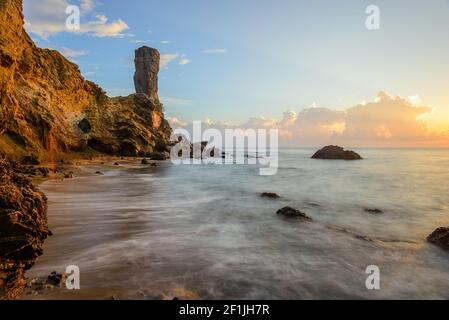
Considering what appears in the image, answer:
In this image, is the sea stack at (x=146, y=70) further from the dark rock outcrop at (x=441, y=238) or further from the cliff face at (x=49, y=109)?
the dark rock outcrop at (x=441, y=238)

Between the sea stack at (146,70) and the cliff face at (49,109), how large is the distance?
58876mm

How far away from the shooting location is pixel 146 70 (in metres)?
117

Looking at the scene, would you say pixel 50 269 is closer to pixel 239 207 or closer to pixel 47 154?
pixel 239 207

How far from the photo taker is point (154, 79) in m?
119

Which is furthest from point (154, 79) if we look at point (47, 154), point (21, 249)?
point (21, 249)

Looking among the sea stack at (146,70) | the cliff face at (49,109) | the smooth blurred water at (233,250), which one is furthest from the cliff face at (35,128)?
the sea stack at (146,70)

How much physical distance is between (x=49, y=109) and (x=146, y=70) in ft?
290

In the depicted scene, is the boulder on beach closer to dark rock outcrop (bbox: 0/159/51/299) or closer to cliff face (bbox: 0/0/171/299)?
cliff face (bbox: 0/0/171/299)

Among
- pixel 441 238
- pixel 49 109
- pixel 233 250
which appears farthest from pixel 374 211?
pixel 49 109

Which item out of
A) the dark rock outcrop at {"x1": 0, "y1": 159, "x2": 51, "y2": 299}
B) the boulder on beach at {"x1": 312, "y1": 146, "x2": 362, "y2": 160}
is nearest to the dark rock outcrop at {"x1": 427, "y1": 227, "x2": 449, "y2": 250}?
the dark rock outcrop at {"x1": 0, "y1": 159, "x2": 51, "y2": 299}

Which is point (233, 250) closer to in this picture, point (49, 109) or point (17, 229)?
point (17, 229)

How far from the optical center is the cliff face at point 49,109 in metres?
21.4
